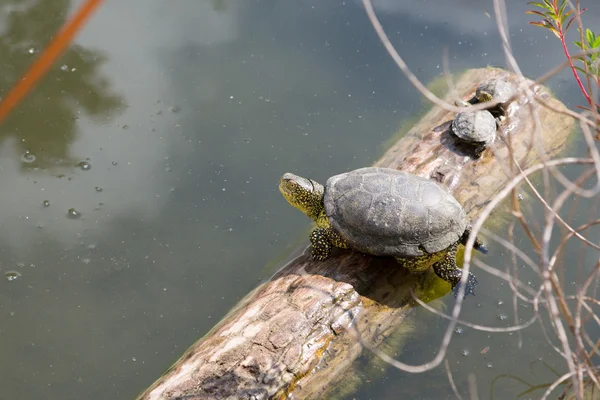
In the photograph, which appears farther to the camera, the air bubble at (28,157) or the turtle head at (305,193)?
the air bubble at (28,157)

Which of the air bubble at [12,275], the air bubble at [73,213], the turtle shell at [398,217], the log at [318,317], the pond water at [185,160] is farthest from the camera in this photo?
the air bubble at [73,213]

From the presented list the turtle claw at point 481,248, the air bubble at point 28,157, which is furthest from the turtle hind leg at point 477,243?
the air bubble at point 28,157

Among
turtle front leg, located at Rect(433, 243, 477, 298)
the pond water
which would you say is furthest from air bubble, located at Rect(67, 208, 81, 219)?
turtle front leg, located at Rect(433, 243, 477, 298)

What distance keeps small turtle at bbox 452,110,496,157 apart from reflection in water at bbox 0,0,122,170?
285 centimetres

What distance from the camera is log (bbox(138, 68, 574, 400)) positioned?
2.93m

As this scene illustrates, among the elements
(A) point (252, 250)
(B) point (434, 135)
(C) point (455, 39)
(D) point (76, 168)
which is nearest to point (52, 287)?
(D) point (76, 168)

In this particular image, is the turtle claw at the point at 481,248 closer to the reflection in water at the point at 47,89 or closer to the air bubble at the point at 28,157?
the reflection in water at the point at 47,89

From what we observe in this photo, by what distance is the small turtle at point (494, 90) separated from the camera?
4227 mm

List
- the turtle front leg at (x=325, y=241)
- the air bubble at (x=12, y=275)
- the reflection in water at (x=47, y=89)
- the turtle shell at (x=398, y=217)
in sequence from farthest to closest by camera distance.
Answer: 1. the reflection in water at (x=47, y=89)
2. the air bubble at (x=12, y=275)
3. the turtle front leg at (x=325, y=241)
4. the turtle shell at (x=398, y=217)

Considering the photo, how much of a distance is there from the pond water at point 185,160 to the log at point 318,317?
0.96ft

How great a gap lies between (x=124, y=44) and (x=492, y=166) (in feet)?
11.4

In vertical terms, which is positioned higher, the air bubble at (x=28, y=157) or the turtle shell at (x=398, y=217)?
the air bubble at (x=28, y=157)

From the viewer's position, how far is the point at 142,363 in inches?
140

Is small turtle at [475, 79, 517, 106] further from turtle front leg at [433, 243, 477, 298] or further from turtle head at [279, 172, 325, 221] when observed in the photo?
turtle head at [279, 172, 325, 221]
